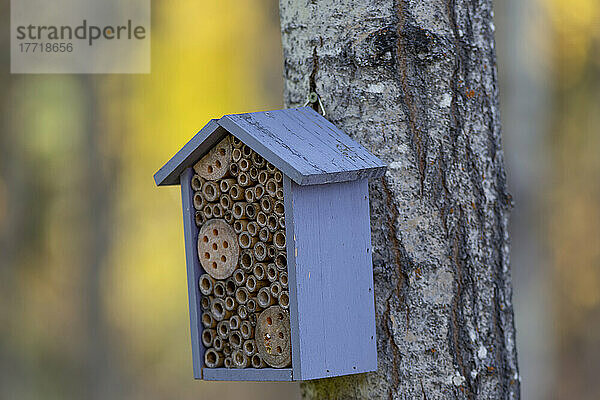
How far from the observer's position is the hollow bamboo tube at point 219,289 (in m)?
1.72

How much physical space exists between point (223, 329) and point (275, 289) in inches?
Result: 6.9

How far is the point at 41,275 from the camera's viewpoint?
6.38m

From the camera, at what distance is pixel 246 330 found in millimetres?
1681

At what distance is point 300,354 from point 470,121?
60cm

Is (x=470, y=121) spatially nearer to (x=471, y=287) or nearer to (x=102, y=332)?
(x=471, y=287)

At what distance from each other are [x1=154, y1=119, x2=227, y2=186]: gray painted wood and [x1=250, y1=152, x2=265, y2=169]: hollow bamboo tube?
0.28 feet

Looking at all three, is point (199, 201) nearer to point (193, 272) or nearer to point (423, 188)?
point (193, 272)

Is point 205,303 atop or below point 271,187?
below

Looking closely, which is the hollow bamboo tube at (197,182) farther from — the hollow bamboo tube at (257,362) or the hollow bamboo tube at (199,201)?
the hollow bamboo tube at (257,362)

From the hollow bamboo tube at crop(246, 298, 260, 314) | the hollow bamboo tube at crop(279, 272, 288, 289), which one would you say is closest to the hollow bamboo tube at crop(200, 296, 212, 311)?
the hollow bamboo tube at crop(246, 298, 260, 314)

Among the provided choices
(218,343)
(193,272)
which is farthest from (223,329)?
(193,272)

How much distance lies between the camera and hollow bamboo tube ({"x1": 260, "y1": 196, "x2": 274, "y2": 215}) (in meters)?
1.61

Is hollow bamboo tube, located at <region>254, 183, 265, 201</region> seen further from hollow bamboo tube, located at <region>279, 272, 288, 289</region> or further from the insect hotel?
hollow bamboo tube, located at <region>279, 272, 288, 289</region>

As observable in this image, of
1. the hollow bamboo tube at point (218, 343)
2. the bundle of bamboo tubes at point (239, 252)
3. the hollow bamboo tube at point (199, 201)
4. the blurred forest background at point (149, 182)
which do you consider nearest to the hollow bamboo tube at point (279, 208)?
the bundle of bamboo tubes at point (239, 252)
